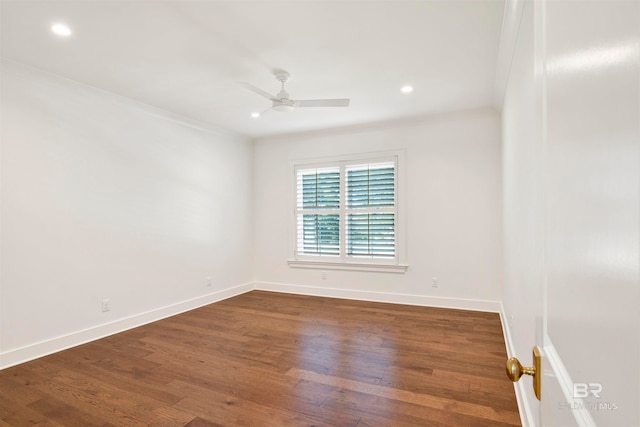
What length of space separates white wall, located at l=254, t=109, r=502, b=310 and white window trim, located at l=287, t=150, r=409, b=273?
77 millimetres

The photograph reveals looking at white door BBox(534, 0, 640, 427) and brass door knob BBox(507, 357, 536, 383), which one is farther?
brass door knob BBox(507, 357, 536, 383)

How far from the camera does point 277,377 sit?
263cm

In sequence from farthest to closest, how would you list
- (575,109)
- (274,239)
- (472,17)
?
(274,239)
(472,17)
(575,109)

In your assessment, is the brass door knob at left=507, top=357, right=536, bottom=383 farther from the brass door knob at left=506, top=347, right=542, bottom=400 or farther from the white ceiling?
the white ceiling

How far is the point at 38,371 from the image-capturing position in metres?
2.78

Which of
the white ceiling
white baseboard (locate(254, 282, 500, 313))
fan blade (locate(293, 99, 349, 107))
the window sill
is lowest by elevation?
white baseboard (locate(254, 282, 500, 313))

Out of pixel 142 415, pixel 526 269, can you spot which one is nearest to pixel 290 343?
pixel 142 415

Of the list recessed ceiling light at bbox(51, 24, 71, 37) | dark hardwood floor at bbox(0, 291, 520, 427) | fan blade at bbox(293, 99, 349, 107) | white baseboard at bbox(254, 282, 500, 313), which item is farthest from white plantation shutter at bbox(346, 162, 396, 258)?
recessed ceiling light at bbox(51, 24, 71, 37)

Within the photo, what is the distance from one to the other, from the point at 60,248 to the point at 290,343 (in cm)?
246

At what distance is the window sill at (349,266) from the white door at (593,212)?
4.26 meters

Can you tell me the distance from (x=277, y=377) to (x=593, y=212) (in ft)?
8.70

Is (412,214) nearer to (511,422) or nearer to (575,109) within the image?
(511,422)

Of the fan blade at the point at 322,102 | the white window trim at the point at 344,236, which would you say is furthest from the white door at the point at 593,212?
the white window trim at the point at 344,236

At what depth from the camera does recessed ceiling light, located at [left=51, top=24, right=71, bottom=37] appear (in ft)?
8.01
